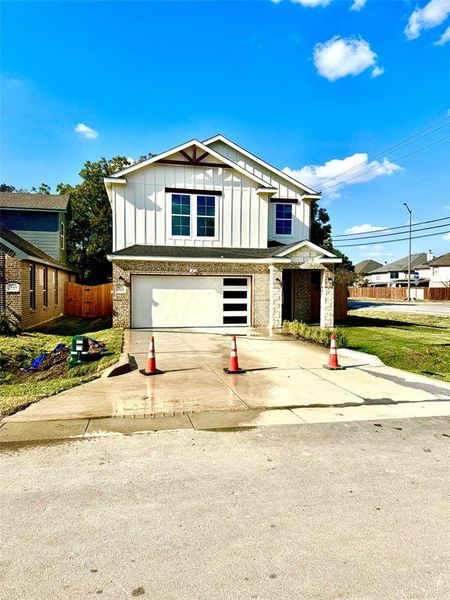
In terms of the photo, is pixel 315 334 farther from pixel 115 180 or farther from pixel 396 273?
pixel 396 273

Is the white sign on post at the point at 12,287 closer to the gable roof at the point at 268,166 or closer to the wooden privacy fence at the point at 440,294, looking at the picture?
the gable roof at the point at 268,166

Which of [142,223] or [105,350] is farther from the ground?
[142,223]

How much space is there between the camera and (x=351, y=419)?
6.25m

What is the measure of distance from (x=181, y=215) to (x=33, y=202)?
11.5 m

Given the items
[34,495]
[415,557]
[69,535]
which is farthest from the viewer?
[34,495]

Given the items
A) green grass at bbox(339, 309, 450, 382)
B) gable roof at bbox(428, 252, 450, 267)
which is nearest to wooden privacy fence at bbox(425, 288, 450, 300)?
gable roof at bbox(428, 252, 450, 267)

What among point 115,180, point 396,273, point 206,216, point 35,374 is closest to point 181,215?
point 206,216

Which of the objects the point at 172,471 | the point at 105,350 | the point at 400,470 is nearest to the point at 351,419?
the point at 400,470

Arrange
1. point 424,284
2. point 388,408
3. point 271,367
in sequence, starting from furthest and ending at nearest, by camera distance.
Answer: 1. point 424,284
2. point 271,367
3. point 388,408

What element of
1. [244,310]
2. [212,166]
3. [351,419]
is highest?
[212,166]

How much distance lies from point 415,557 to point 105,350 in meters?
9.91

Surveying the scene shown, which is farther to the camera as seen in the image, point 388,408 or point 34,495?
point 388,408

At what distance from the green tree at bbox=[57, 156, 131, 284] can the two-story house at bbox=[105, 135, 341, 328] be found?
1731 centimetres

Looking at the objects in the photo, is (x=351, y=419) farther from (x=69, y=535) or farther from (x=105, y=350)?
(x=105, y=350)
